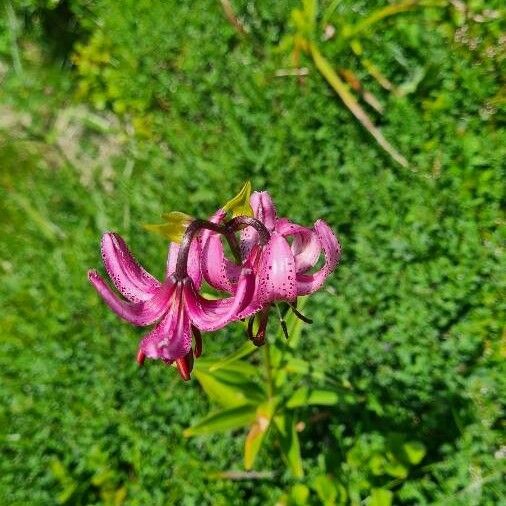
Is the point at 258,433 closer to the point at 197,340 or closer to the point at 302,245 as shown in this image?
the point at 197,340

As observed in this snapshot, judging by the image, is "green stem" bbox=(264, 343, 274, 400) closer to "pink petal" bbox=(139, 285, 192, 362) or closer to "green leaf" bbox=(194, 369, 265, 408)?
"green leaf" bbox=(194, 369, 265, 408)

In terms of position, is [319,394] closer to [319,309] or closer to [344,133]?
[319,309]

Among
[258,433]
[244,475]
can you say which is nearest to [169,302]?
[258,433]

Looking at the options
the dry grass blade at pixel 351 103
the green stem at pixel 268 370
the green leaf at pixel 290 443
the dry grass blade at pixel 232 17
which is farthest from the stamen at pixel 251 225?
the dry grass blade at pixel 232 17

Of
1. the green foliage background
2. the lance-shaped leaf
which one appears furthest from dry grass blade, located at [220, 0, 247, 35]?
the lance-shaped leaf

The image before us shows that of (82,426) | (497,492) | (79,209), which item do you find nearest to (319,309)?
(497,492)

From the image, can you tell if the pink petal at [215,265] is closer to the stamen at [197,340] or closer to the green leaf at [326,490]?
the stamen at [197,340]
